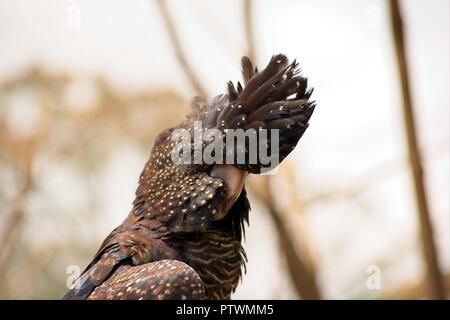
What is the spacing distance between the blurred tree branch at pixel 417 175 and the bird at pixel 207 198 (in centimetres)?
168

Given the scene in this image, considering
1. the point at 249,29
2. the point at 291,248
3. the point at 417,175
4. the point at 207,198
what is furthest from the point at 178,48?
the point at 207,198

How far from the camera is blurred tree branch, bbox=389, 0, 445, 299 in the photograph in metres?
3.75

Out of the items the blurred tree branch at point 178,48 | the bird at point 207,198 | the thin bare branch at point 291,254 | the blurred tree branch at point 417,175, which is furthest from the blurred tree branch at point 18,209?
the bird at point 207,198

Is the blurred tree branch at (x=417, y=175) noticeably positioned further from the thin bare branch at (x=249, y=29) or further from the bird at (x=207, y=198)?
the bird at (x=207, y=198)

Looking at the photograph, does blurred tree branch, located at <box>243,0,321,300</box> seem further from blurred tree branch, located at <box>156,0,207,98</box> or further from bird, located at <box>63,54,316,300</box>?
bird, located at <box>63,54,316,300</box>

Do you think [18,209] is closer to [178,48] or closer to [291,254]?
[178,48]

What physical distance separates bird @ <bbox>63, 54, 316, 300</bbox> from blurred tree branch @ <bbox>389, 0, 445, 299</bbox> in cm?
168

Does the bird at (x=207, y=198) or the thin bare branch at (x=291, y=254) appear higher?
→ the bird at (x=207, y=198)

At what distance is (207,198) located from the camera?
2.19 meters

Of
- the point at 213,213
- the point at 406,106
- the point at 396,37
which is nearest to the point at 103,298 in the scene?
the point at 213,213

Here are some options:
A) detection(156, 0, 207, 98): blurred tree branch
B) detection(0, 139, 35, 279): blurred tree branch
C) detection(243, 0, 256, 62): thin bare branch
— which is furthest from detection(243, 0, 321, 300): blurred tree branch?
detection(0, 139, 35, 279): blurred tree branch

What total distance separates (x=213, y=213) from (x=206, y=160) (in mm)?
157

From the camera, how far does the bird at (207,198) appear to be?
2.18 meters

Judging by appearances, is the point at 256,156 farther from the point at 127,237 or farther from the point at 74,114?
the point at 74,114
